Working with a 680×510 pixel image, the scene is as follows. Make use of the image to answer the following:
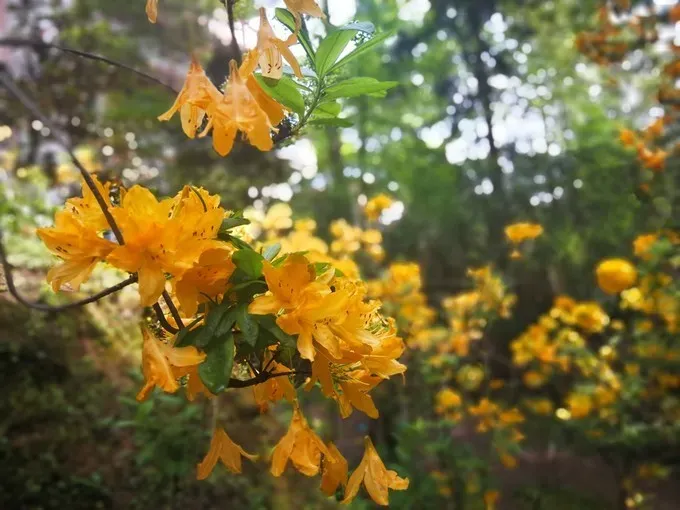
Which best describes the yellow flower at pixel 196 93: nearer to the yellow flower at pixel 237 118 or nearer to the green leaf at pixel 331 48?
the yellow flower at pixel 237 118

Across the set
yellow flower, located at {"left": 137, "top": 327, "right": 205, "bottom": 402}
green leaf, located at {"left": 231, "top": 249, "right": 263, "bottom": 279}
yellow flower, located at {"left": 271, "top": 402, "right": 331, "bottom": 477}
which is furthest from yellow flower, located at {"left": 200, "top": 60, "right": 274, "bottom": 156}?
yellow flower, located at {"left": 271, "top": 402, "right": 331, "bottom": 477}

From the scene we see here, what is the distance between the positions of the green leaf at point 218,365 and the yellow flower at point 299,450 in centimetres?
12

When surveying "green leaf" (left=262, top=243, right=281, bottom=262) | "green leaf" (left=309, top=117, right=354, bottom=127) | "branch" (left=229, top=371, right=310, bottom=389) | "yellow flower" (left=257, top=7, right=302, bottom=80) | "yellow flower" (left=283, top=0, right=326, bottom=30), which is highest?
"yellow flower" (left=283, top=0, right=326, bottom=30)

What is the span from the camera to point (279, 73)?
0.70 metres

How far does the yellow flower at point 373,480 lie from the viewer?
68cm

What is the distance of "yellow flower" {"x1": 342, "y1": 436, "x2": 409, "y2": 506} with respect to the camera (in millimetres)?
684

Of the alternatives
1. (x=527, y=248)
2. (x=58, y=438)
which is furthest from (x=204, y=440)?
(x=527, y=248)

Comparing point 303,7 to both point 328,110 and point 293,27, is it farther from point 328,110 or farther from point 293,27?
point 328,110

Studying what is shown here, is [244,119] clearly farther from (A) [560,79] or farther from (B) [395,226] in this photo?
(A) [560,79]

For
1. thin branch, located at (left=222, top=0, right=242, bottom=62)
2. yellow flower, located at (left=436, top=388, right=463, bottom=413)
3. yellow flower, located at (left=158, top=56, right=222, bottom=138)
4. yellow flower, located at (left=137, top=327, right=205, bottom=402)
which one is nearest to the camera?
yellow flower, located at (left=137, top=327, right=205, bottom=402)

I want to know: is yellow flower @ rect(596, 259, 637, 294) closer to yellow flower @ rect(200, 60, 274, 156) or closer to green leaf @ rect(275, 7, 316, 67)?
green leaf @ rect(275, 7, 316, 67)

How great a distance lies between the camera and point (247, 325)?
0.60 meters

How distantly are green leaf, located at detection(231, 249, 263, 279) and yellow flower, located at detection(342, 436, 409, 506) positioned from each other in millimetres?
250

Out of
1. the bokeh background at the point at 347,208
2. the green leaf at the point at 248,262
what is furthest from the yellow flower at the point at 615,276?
the green leaf at the point at 248,262
